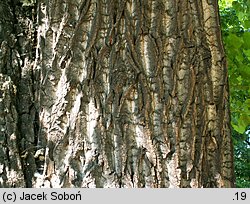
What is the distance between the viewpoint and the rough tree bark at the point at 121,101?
5.68 ft

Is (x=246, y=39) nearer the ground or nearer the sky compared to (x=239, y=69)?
nearer the sky

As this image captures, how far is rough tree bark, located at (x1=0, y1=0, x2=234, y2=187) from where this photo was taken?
173cm

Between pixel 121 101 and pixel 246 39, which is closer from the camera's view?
pixel 121 101

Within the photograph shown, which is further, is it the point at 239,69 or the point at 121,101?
the point at 239,69

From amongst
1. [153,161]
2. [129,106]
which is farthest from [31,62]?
[153,161]

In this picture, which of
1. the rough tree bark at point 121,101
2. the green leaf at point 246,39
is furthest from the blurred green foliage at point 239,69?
the rough tree bark at point 121,101

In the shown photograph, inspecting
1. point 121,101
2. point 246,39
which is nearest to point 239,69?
point 246,39

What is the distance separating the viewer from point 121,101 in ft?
5.78

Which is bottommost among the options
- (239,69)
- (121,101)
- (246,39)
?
(121,101)

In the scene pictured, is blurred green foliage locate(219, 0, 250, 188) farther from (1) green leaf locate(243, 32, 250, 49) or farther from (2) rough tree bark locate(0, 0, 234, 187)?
(2) rough tree bark locate(0, 0, 234, 187)

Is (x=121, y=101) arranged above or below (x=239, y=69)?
below

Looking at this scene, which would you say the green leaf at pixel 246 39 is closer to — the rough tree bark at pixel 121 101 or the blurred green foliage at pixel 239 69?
the blurred green foliage at pixel 239 69

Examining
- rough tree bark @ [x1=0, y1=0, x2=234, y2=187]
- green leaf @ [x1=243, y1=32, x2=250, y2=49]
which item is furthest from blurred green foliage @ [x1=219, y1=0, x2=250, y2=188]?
rough tree bark @ [x1=0, y1=0, x2=234, y2=187]

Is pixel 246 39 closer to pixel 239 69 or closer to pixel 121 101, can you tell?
pixel 239 69
